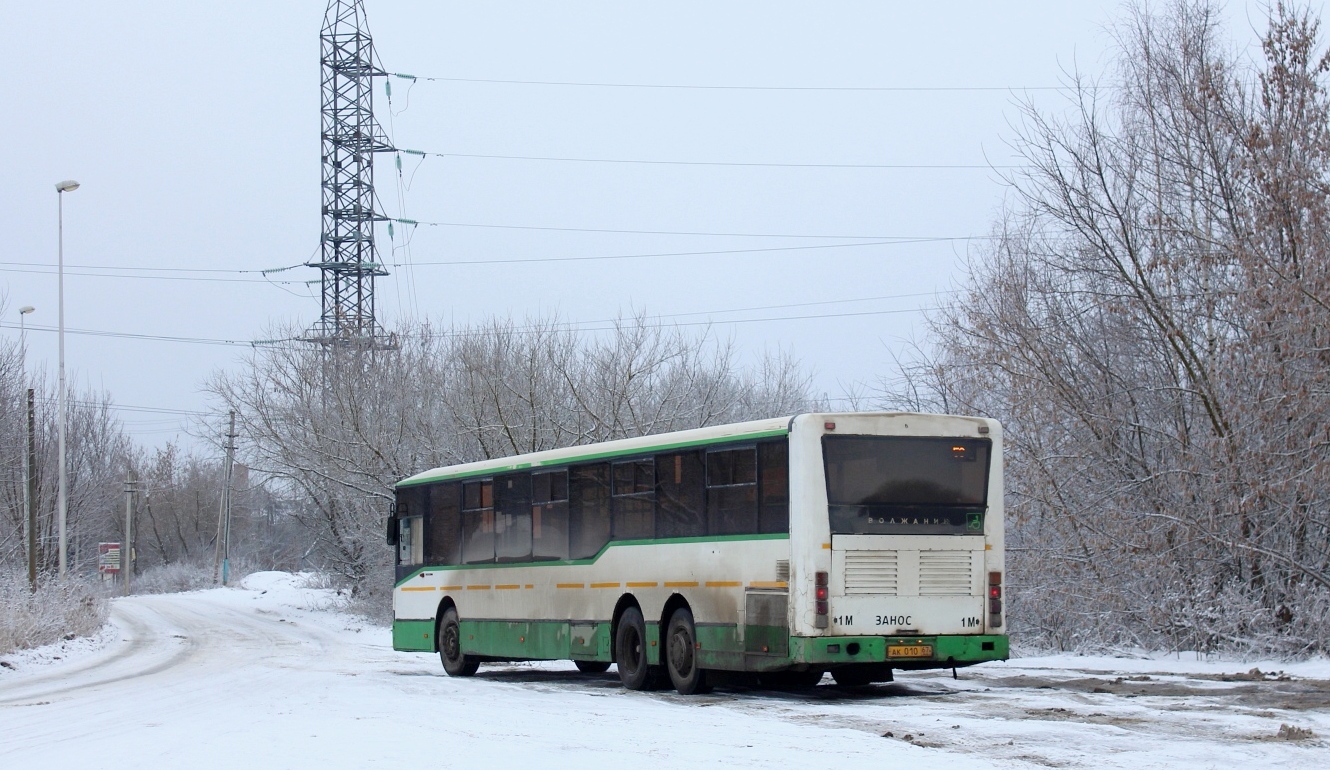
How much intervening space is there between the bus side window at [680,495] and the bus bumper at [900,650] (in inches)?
84.6

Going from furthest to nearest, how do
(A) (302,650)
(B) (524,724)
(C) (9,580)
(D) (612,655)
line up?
(C) (9,580)
(A) (302,650)
(D) (612,655)
(B) (524,724)

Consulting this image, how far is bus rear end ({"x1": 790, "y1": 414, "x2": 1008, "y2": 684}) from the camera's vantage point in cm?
1464

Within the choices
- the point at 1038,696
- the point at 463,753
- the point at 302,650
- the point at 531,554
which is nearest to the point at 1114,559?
the point at 1038,696

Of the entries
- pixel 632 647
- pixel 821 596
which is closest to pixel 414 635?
pixel 632 647

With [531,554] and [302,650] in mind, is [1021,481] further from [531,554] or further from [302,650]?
[302,650]

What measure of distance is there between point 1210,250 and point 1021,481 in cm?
426

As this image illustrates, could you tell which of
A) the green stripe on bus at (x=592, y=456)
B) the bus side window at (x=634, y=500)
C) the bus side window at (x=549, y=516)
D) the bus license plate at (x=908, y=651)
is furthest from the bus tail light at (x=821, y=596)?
the bus side window at (x=549, y=516)

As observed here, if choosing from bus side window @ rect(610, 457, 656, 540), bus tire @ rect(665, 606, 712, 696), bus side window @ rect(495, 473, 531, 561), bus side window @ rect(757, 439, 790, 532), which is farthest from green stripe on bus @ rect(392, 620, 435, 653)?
bus side window @ rect(757, 439, 790, 532)

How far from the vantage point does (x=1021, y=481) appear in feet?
70.0


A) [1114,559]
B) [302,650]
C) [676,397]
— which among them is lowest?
[302,650]

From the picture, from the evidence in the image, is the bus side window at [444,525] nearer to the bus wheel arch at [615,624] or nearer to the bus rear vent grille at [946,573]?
the bus wheel arch at [615,624]

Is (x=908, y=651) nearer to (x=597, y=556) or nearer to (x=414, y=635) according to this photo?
(x=597, y=556)

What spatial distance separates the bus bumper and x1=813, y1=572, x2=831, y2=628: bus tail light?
0.19m

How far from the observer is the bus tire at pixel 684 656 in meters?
16.2
